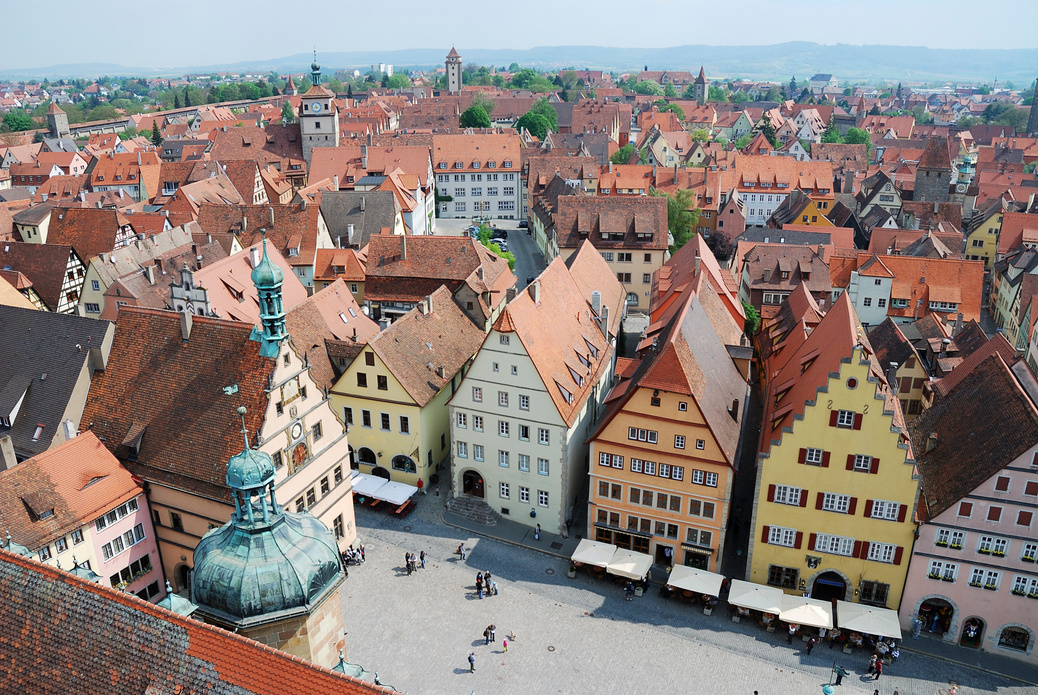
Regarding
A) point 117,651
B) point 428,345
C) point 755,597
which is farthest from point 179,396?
point 755,597

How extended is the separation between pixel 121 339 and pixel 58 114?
189396 millimetres

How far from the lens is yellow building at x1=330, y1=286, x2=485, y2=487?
4612 cm

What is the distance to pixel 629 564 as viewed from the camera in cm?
3962

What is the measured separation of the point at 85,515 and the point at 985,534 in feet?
131

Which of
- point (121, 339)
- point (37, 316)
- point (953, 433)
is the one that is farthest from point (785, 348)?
point (37, 316)

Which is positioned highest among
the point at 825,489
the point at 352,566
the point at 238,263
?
the point at 238,263

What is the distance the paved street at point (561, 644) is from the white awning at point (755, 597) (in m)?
1.42

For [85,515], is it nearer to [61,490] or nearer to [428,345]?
[61,490]

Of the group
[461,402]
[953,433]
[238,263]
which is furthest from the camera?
[238,263]

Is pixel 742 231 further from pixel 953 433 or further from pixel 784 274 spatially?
pixel 953 433

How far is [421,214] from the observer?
9738 cm

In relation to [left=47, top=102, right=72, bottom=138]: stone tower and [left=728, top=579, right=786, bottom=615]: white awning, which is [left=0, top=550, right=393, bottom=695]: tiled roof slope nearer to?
[left=728, top=579, right=786, bottom=615]: white awning

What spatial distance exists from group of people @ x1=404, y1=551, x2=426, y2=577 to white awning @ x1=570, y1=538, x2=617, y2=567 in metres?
8.01

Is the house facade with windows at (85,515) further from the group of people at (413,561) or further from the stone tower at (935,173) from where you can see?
the stone tower at (935,173)
